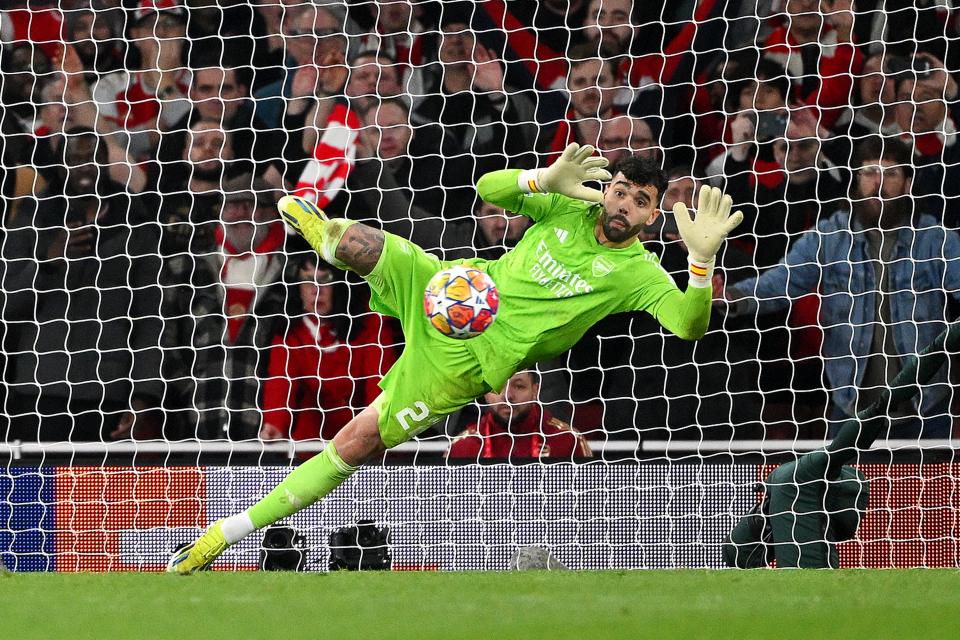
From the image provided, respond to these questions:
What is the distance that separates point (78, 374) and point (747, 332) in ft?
10.1

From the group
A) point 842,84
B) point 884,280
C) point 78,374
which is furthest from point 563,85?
point 78,374

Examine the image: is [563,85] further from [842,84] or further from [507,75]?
[842,84]

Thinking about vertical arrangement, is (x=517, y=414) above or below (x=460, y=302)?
below

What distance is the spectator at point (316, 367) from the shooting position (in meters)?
6.13

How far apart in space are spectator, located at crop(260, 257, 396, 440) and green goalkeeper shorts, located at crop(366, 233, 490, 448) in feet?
3.83

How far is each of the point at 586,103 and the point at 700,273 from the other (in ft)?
6.31

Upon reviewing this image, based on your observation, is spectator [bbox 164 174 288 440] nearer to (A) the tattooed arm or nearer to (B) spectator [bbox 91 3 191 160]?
(B) spectator [bbox 91 3 191 160]

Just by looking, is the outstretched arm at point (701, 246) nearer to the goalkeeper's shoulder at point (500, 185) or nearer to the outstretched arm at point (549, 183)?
the outstretched arm at point (549, 183)

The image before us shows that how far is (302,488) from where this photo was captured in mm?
4832

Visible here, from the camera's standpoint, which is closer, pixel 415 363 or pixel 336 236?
pixel 336 236

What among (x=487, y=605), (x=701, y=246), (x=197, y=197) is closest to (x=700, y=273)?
(x=701, y=246)

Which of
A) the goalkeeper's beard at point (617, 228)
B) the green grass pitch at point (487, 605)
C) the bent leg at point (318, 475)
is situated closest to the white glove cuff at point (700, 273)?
the goalkeeper's beard at point (617, 228)

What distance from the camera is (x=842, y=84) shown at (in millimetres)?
6219

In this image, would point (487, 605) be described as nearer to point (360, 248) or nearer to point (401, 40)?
point (360, 248)
